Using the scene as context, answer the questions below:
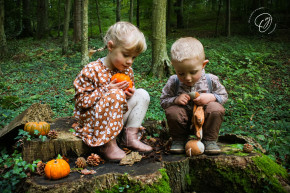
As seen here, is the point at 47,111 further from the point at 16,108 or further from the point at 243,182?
the point at 243,182

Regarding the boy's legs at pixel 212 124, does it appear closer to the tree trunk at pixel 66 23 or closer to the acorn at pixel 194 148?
the acorn at pixel 194 148

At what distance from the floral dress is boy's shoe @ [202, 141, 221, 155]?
3.44 ft

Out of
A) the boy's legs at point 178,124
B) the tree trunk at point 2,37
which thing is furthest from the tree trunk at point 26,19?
the boy's legs at point 178,124

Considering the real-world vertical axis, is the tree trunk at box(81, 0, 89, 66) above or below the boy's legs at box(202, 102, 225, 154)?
above

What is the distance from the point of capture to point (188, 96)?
8.71 ft

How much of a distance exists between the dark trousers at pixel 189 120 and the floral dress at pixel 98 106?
60cm

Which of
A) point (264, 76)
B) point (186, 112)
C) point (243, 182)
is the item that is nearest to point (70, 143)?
point (186, 112)

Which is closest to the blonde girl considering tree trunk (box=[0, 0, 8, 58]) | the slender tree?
the slender tree

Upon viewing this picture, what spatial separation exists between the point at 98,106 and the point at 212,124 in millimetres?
1361

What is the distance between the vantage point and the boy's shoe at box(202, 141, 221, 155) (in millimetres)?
2570

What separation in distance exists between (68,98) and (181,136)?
4.18m

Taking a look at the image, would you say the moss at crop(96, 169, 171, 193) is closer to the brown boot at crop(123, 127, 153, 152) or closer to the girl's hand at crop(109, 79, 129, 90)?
the brown boot at crop(123, 127, 153, 152)

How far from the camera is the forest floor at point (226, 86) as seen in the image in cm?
423

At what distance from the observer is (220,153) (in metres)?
2.67
